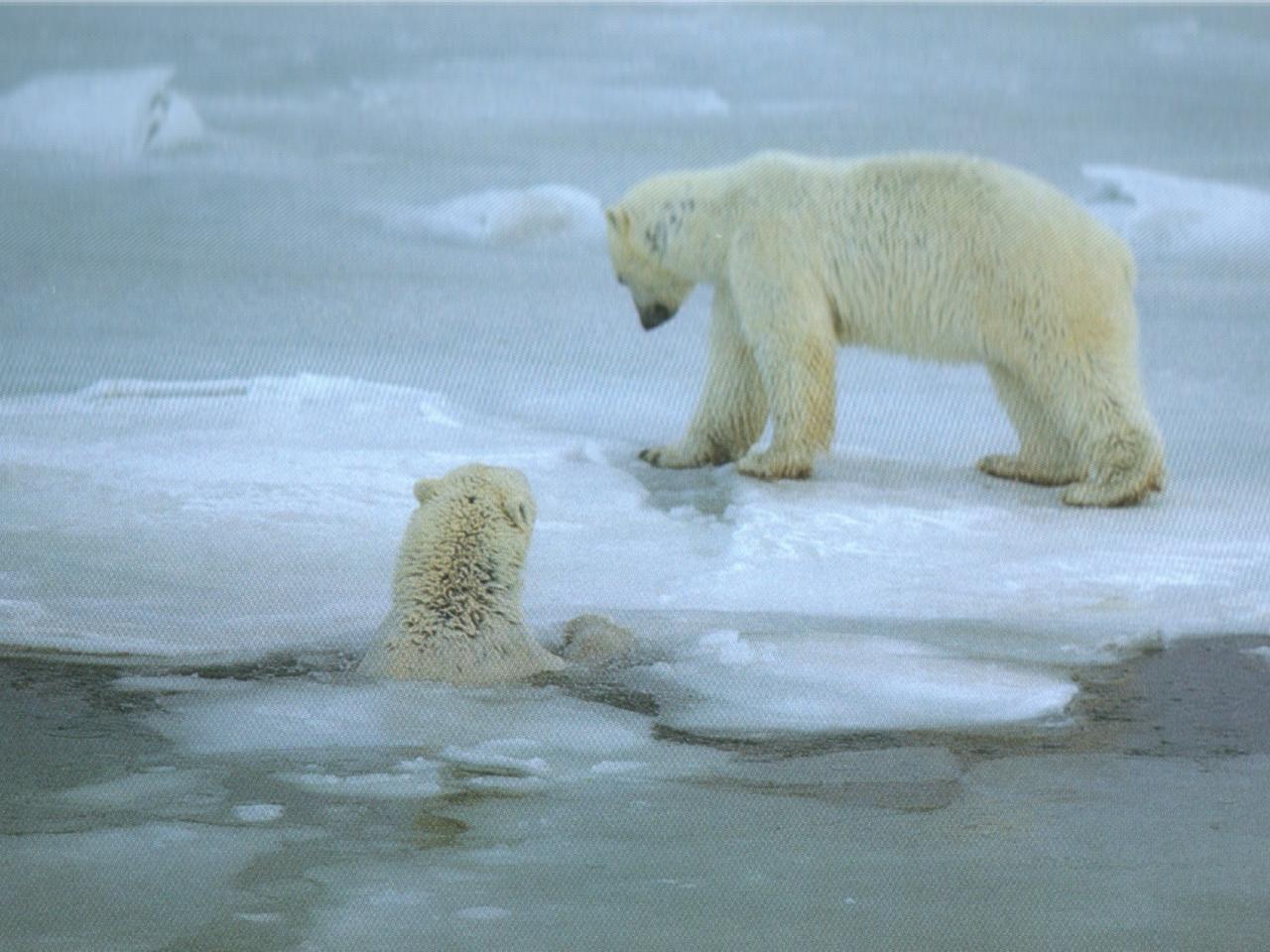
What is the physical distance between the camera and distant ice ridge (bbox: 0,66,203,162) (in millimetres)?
10117

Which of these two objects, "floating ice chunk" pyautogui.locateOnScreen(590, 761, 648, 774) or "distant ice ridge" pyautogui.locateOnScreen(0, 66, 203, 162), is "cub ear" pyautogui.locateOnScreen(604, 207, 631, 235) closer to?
"floating ice chunk" pyautogui.locateOnScreen(590, 761, 648, 774)

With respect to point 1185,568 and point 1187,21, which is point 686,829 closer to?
point 1185,568

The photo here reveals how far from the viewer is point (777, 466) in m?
5.69

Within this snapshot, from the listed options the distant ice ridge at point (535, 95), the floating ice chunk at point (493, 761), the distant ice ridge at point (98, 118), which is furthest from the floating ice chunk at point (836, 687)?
the distant ice ridge at point (98, 118)

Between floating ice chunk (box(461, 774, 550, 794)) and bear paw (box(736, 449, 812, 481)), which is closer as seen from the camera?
floating ice chunk (box(461, 774, 550, 794))

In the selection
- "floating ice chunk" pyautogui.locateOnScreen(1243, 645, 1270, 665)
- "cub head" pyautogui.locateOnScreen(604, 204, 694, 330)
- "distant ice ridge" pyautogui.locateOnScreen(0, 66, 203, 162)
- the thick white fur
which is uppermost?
"distant ice ridge" pyautogui.locateOnScreen(0, 66, 203, 162)

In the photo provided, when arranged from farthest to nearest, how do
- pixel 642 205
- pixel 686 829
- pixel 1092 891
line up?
pixel 642 205
pixel 686 829
pixel 1092 891

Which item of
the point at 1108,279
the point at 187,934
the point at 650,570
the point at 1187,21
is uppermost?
the point at 1187,21

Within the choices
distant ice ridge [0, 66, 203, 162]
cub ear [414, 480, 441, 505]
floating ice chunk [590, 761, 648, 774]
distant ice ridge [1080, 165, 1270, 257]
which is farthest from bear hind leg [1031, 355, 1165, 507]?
distant ice ridge [0, 66, 203, 162]

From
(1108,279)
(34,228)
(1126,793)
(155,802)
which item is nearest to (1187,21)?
(1108,279)

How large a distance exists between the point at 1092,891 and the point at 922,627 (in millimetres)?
1577

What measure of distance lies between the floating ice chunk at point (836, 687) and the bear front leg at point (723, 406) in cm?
196

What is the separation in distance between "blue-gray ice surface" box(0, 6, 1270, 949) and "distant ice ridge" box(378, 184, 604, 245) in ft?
0.11

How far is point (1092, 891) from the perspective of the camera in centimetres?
270
